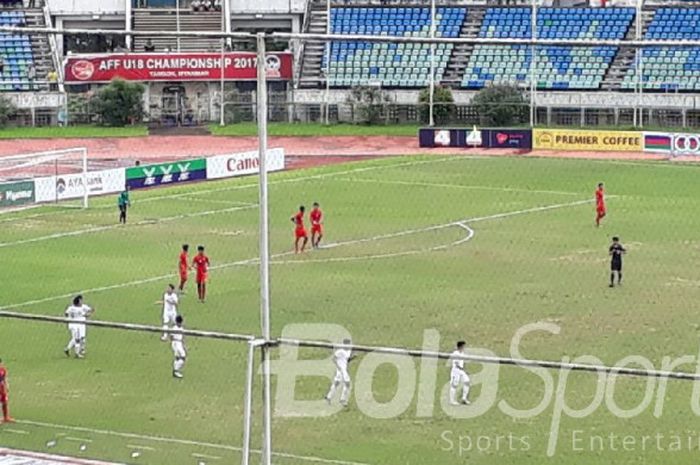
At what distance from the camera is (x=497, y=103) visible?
24.4 meters

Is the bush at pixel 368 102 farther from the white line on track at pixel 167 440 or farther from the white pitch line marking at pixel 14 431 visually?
the white pitch line marking at pixel 14 431

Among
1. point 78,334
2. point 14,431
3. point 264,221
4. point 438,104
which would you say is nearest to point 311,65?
point 438,104

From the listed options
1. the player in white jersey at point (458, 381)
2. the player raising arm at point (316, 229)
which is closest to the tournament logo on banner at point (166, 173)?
the player raising arm at point (316, 229)

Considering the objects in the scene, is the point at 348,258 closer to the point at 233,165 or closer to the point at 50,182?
the point at 50,182

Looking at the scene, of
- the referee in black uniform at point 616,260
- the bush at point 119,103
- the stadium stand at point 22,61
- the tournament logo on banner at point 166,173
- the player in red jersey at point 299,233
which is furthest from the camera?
the tournament logo on banner at point 166,173

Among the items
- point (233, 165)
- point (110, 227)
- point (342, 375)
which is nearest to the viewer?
point (342, 375)

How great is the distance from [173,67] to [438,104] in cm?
1110

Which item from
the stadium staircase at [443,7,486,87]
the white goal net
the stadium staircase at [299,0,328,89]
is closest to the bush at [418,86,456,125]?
the stadium staircase at [443,7,486,87]

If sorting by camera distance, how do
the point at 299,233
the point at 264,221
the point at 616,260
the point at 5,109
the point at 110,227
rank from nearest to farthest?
1. the point at 264,221
2. the point at 5,109
3. the point at 616,260
4. the point at 299,233
5. the point at 110,227

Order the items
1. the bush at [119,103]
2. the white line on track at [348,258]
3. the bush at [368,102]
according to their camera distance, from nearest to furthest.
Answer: the bush at [368,102] → the bush at [119,103] → the white line on track at [348,258]

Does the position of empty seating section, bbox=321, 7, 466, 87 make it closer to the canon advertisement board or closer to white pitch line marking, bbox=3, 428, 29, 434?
white pitch line marking, bbox=3, 428, 29, 434

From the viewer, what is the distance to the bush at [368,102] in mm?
23234

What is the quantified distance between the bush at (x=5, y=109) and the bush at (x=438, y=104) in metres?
6.55

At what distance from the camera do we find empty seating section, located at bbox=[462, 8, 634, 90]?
21188 millimetres
